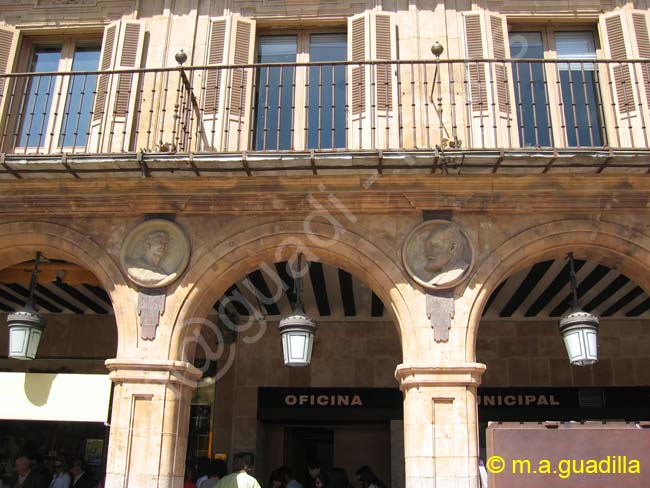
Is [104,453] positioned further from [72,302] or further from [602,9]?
[602,9]

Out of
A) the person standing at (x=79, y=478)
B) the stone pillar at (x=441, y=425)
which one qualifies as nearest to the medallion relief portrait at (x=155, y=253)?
the stone pillar at (x=441, y=425)

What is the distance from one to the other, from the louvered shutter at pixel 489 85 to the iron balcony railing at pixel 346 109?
2cm

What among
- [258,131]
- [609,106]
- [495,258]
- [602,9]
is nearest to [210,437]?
[258,131]

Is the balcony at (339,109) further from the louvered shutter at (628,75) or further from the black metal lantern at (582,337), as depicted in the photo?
the black metal lantern at (582,337)

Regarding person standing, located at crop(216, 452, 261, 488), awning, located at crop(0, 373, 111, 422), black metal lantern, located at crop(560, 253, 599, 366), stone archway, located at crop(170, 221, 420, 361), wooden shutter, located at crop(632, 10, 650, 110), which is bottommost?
person standing, located at crop(216, 452, 261, 488)

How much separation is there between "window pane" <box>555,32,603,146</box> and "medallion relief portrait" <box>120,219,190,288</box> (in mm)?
4744

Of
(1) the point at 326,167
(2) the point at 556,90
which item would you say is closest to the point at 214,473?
(1) the point at 326,167

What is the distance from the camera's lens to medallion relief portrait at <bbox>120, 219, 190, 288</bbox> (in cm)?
702

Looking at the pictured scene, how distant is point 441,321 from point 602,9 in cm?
479

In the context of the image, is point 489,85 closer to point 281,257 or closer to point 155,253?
point 281,257

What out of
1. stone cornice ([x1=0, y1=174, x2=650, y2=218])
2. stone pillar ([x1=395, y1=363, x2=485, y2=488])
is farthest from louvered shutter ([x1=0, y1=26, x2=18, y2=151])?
stone pillar ([x1=395, y1=363, x2=485, y2=488])

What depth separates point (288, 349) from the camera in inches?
271

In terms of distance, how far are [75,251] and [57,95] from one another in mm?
2553

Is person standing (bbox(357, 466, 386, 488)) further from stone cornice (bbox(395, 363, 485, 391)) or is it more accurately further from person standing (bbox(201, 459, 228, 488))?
stone cornice (bbox(395, 363, 485, 391))
